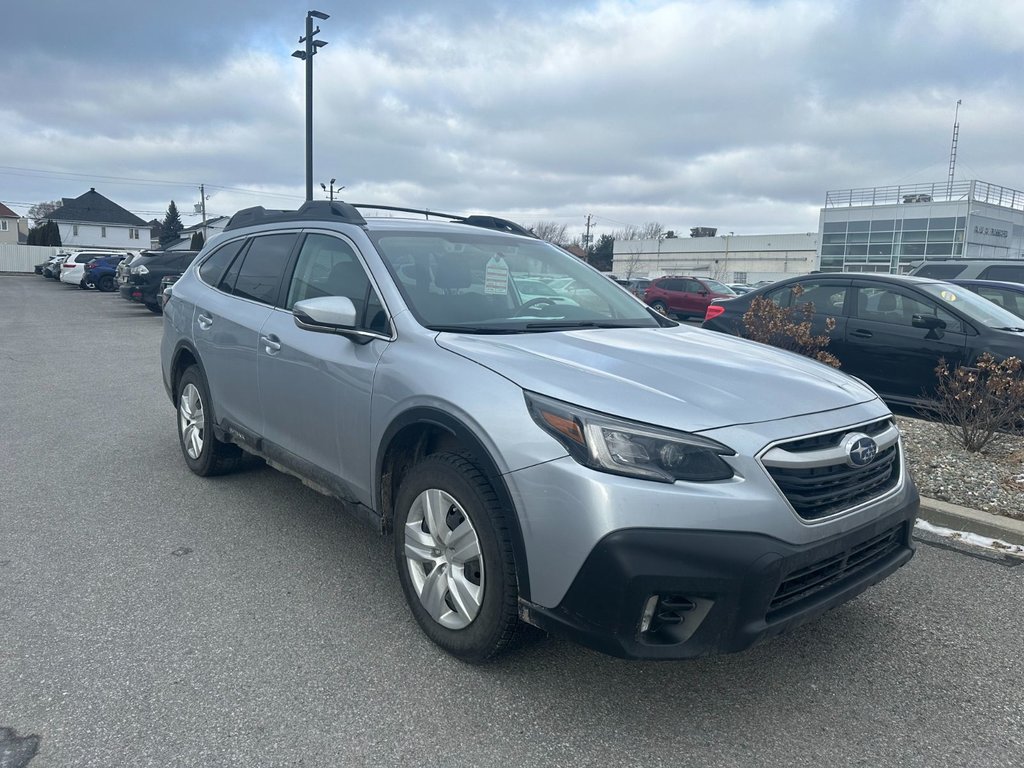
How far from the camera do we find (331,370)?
12.4 ft

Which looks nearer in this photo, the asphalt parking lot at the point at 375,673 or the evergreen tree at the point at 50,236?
the asphalt parking lot at the point at 375,673

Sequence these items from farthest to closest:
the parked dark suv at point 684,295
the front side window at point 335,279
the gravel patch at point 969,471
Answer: the parked dark suv at point 684,295 → the gravel patch at point 969,471 → the front side window at point 335,279

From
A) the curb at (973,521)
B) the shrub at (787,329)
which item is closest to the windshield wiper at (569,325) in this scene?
the curb at (973,521)

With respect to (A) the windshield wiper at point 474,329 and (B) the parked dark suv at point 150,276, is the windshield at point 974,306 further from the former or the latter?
(B) the parked dark suv at point 150,276

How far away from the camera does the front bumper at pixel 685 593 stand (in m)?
2.47

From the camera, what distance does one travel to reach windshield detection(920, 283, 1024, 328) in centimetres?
756

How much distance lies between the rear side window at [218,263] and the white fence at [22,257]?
190 feet

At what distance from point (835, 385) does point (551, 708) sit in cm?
172

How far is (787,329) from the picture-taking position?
24.7 feet

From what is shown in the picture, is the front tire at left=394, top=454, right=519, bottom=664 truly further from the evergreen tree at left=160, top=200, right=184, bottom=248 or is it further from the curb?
the evergreen tree at left=160, top=200, right=184, bottom=248

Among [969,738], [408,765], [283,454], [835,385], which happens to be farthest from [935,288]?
[408,765]

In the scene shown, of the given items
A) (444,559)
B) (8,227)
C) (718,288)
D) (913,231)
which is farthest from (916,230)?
(8,227)

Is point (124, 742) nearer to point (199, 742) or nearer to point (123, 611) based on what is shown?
point (199, 742)

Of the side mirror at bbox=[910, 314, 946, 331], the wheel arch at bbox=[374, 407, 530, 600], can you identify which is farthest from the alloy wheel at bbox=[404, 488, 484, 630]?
the side mirror at bbox=[910, 314, 946, 331]
